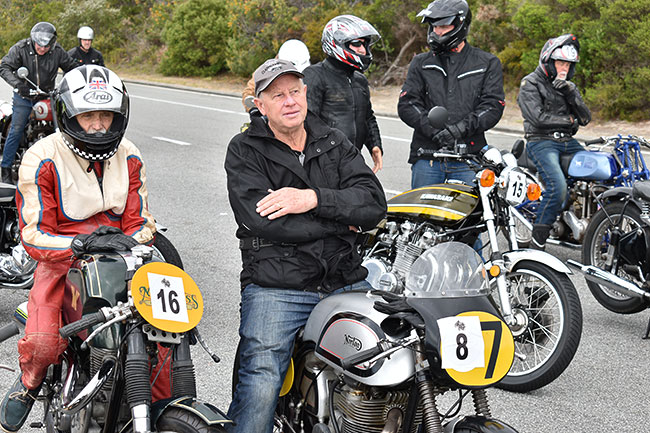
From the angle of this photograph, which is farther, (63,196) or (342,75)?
(342,75)

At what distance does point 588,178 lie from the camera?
7.92 meters

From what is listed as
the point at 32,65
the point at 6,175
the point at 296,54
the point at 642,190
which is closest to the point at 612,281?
the point at 642,190

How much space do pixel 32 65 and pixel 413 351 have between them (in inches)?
414

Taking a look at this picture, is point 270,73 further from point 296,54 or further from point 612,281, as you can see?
point 296,54

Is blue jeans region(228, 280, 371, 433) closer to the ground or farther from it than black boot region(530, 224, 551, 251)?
farther from it

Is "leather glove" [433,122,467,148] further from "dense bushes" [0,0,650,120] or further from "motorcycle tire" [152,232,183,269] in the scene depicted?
"dense bushes" [0,0,650,120]

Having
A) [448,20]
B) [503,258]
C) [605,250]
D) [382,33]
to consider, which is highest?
[448,20]

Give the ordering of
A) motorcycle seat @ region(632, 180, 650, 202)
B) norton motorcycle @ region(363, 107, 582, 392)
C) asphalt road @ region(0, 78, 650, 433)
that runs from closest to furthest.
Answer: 1. asphalt road @ region(0, 78, 650, 433)
2. norton motorcycle @ region(363, 107, 582, 392)
3. motorcycle seat @ region(632, 180, 650, 202)

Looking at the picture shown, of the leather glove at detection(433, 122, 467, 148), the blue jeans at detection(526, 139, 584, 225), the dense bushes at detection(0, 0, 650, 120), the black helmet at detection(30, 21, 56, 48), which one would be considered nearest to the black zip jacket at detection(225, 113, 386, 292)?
the leather glove at detection(433, 122, 467, 148)

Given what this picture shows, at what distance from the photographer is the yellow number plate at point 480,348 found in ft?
10.1

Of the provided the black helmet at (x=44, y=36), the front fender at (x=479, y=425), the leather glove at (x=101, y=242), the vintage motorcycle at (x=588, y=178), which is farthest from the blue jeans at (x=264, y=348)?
the black helmet at (x=44, y=36)

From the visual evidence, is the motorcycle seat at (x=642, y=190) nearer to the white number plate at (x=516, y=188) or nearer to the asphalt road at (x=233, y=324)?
the asphalt road at (x=233, y=324)

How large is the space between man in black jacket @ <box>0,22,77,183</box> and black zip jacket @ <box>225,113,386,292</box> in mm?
8808

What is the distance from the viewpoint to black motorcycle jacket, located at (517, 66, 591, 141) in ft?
26.7
